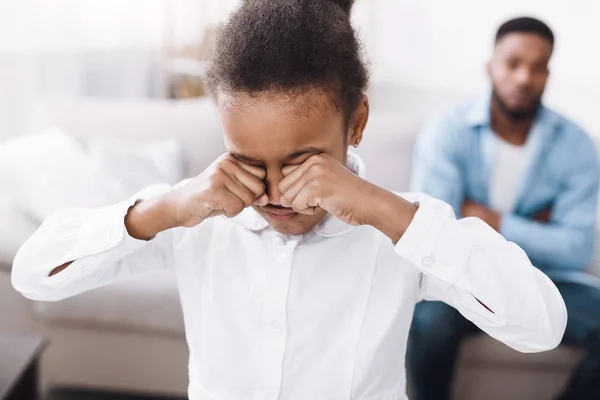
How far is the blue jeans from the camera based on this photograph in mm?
1583

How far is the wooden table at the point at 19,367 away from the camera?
124cm

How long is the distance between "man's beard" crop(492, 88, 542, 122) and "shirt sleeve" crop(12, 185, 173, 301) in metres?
1.21

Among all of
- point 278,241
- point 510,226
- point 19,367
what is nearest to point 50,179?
point 19,367

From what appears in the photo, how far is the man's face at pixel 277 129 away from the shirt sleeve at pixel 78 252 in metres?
0.22

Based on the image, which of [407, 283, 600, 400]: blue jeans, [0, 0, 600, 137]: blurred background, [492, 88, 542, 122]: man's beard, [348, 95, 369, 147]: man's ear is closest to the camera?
[348, 95, 369, 147]: man's ear

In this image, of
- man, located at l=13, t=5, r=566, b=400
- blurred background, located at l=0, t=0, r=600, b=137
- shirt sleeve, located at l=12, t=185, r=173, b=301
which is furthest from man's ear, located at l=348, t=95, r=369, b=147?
blurred background, located at l=0, t=0, r=600, b=137

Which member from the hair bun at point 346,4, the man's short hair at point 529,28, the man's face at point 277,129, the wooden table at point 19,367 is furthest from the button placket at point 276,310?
the man's short hair at point 529,28

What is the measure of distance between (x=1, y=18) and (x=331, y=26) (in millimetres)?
2285

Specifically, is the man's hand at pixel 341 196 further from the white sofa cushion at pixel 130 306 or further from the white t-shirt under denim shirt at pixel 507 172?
the white t-shirt under denim shirt at pixel 507 172

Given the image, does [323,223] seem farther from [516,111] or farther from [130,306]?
[516,111]

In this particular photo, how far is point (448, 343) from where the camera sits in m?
1.60

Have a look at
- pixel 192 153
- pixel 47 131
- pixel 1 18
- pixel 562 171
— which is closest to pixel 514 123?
pixel 562 171

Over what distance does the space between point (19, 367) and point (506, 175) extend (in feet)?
4.48

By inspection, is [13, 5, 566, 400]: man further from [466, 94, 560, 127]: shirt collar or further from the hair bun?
[466, 94, 560, 127]: shirt collar
